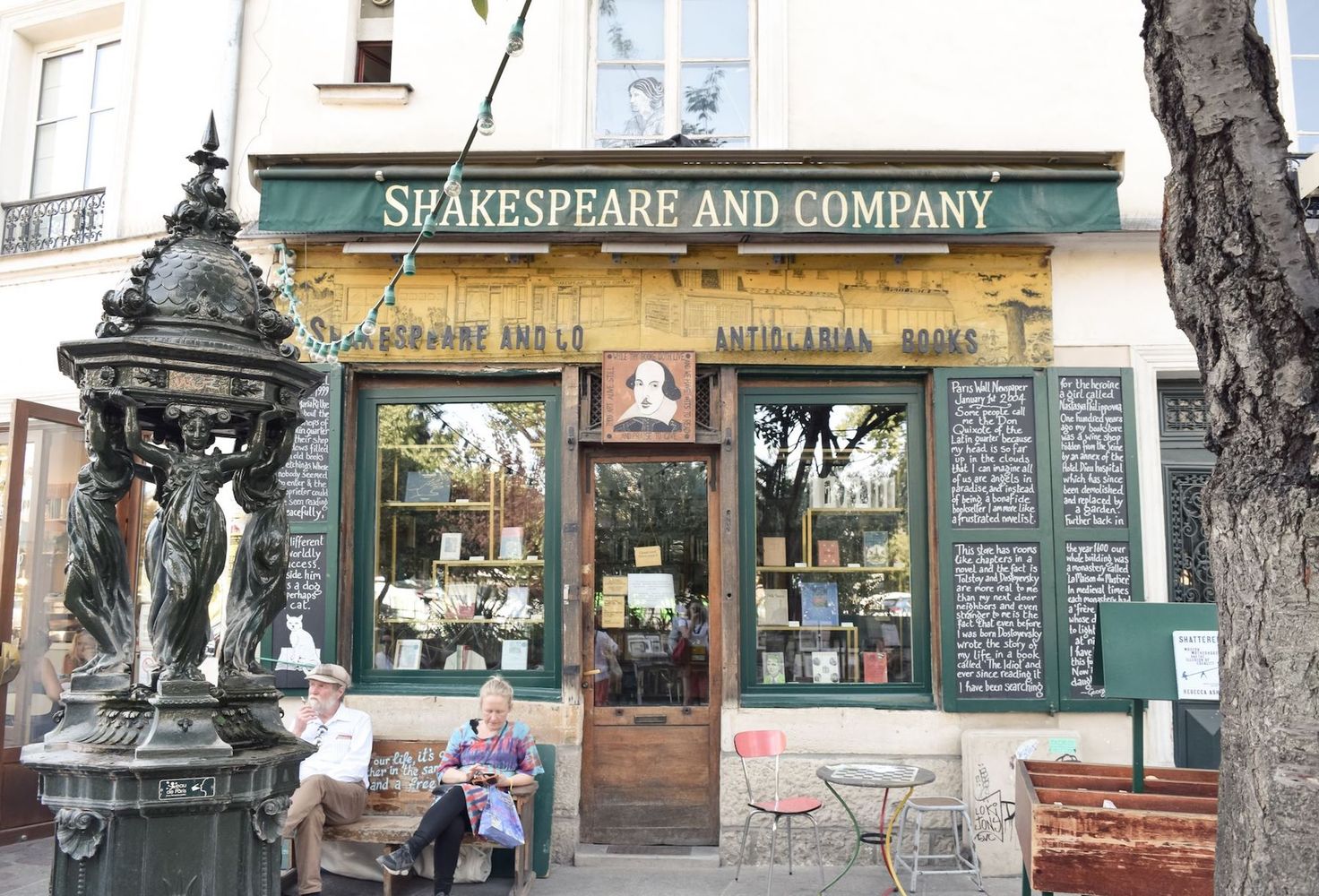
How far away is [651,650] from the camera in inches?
273

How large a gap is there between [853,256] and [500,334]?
7.79ft

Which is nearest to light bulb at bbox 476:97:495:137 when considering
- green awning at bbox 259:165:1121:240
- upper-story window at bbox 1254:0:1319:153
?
green awning at bbox 259:165:1121:240

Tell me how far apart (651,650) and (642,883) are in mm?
1446

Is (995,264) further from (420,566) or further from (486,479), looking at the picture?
(420,566)

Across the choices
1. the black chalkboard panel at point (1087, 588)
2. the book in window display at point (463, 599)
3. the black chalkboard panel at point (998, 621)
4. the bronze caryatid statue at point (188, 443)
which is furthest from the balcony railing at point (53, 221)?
the black chalkboard panel at point (1087, 588)

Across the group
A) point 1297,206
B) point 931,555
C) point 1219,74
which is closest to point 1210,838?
point 1297,206

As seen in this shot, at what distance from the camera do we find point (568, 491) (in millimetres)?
6875

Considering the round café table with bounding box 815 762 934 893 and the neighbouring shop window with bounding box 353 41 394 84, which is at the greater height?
the neighbouring shop window with bounding box 353 41 394 84

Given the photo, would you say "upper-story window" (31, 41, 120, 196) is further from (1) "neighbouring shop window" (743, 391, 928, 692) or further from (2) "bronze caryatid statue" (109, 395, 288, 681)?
(2) "bronze caryatid statue" (109, 395, 288, 681)

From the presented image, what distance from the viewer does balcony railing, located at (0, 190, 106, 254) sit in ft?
26.7

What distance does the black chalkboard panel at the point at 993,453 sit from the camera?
6750mm

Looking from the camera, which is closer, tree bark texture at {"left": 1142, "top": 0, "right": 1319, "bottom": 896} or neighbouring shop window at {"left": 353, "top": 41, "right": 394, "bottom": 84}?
tree bark texture at {"left": 1142, "top": 0, "right": 1319, "bottom": 896}

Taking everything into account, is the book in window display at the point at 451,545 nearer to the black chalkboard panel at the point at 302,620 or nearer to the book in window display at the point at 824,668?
the black chalkboard panel at the point at 302,620

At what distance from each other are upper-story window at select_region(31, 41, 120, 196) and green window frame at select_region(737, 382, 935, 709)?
17.9 feet
